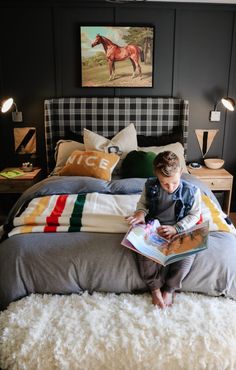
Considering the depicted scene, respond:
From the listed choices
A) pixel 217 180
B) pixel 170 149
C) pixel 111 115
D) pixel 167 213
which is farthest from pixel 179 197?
pixel 111 115

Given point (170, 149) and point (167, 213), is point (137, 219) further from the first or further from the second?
point (170, 149)

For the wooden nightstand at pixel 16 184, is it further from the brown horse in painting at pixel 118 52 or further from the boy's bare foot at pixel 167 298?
the boy's bare foot at pixel 167 298

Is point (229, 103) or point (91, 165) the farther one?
point (229, 103)

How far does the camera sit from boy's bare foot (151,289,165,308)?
1.66 metres

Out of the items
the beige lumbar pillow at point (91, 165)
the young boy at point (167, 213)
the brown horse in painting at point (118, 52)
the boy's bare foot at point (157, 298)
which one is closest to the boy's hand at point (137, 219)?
the young boy at point (167, 213)

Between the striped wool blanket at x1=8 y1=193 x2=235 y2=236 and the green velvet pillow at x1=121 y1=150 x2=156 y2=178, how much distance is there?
551 mm

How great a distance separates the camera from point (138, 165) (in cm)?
302

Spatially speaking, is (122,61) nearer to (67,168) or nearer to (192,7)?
(192,7)

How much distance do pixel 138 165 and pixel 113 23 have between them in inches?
58.4

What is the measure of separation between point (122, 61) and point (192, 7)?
33.2 inches

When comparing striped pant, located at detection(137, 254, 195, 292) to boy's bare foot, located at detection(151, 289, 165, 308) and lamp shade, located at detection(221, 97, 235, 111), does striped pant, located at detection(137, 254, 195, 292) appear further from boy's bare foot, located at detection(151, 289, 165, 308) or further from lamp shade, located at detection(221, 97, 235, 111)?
lamp shade, located at detection(221, 97, 235, 111)

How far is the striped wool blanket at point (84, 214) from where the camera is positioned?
6.72ft

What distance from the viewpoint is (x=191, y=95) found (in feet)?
12.1

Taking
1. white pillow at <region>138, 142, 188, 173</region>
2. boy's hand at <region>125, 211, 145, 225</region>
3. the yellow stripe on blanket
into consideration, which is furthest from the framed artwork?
boy's hand at <region>125, 211, 145, 225</region>
